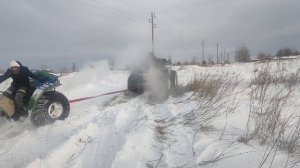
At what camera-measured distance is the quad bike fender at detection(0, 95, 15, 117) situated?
843 cm

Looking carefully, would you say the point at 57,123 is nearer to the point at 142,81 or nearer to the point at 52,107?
the point at 52,107

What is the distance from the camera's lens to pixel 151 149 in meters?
6.01

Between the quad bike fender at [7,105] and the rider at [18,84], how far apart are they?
0.09m

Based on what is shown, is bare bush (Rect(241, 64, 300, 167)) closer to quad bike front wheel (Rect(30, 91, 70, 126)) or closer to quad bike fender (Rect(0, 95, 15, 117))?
quad bike front wheel (Rect(30, 91, 70, 126))

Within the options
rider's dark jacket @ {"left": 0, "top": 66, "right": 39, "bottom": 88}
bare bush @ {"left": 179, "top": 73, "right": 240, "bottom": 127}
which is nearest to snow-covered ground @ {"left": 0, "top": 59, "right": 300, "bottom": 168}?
bare bush @ {"left": 179, "top": 73, "right": 240, "bottom": 127}

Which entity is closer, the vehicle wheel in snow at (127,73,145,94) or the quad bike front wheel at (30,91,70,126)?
the quad bike front wheel at (30,91,70,126)

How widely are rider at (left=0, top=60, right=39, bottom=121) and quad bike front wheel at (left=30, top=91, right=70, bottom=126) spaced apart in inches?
15.8

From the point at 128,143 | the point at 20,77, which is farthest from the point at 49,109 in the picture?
the point at 128,143

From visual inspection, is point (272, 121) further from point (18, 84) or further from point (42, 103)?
point (18, 84)

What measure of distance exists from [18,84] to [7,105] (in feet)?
2.32

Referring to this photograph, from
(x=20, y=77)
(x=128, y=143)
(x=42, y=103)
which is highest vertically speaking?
(x=20, y=77)

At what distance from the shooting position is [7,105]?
8516 millimetres

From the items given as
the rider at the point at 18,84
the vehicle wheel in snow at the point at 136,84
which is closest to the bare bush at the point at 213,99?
the vehicle wheel in snow at the point at 136,84

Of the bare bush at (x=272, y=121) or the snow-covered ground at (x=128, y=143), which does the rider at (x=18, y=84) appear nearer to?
the snow-covered ground at (x=128, y=143)
